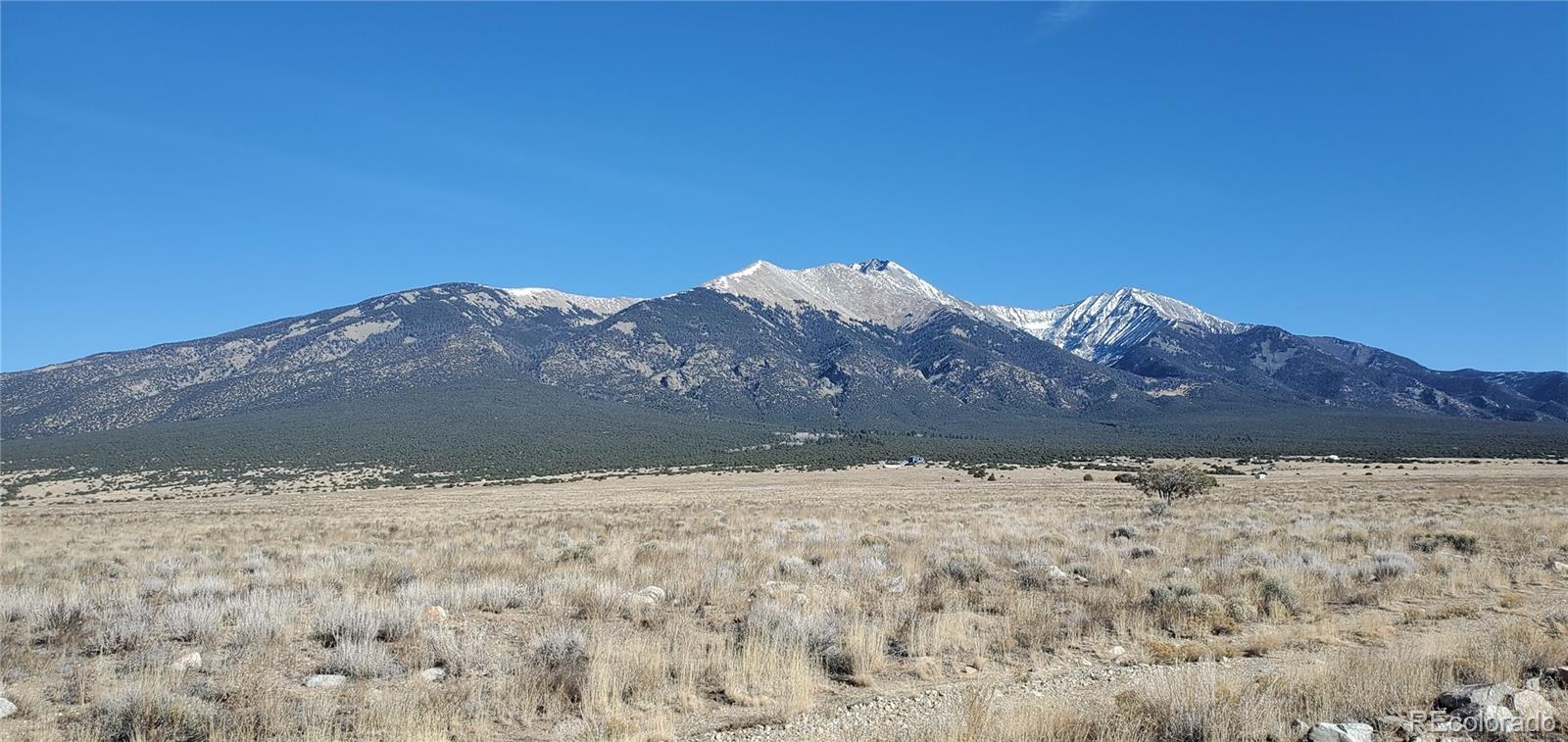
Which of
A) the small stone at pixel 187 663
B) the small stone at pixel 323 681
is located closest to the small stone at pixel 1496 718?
the small stone at pixel 323 681

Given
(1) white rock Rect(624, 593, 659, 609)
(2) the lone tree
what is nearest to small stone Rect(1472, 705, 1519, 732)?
(1) white rock Rect(624, 593, 659, 609)

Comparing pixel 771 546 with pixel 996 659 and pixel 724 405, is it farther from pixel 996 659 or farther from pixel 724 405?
pixel 724 405

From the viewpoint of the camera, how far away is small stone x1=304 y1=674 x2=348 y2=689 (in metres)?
7.23

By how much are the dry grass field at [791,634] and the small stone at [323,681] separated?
2cm

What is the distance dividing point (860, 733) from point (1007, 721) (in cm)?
109

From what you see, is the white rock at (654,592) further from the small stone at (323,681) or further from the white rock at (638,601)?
the small stone at (323,681)

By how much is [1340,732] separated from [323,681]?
8.24m

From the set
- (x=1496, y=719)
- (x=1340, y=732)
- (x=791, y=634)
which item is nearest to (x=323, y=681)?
(x=791, y=634)

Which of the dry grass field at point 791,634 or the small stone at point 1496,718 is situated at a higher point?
the small stone at point 1496,718

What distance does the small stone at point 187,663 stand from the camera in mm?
7535

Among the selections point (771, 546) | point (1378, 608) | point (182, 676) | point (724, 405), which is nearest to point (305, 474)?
point (771, 546)

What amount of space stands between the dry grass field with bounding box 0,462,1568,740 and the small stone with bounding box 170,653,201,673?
0.12 ft

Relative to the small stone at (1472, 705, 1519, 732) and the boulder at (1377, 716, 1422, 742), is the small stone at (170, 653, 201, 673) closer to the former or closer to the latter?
the boulder at (1377, 716, 1422, 742)

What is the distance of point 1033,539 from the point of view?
17.8m
